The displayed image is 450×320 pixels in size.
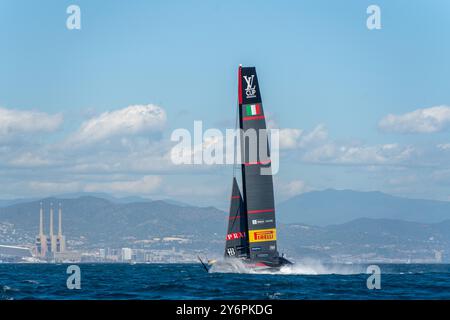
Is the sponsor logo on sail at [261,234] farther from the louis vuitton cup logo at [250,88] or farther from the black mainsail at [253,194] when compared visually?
the louis vuitton cup logo at [250,88]

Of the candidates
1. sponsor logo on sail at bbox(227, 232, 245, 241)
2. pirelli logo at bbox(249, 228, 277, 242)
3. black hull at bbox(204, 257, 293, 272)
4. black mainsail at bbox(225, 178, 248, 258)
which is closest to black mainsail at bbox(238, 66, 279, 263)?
pirelli logo at bbox(249, 228, 277, 242)

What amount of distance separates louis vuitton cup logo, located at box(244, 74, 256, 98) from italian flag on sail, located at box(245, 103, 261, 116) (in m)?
0.92

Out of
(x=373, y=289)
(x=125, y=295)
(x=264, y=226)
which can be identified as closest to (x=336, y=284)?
(x=373, y=289)

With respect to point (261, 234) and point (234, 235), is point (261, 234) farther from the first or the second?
point (234, 235)

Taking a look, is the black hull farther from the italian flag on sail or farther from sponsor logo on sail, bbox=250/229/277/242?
the italian flag on sail

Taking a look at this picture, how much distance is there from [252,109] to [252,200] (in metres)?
8.38

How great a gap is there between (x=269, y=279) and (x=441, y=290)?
15.1 meters

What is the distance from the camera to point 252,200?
82.7 m

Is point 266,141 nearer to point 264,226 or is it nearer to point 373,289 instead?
point 264,226

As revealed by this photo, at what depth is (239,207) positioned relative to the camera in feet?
283

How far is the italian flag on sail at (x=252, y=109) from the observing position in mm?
80438

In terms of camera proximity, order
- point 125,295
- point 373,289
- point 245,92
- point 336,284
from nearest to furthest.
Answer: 1. point 125,295
2. point 373,289
3. point 336,284
4. point 245,92

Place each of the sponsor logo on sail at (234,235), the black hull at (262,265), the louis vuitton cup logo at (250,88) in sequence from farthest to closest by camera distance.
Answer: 1. the sponsor logo on sail at (234,235)
2. the black hull at (262,265)
3. the louis vuitton cup logo at (250,88)

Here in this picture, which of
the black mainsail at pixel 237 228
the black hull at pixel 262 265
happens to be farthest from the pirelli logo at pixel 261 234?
the black hull at pixel 262 265
